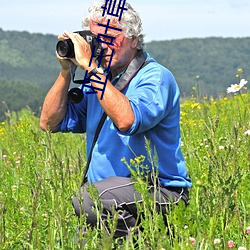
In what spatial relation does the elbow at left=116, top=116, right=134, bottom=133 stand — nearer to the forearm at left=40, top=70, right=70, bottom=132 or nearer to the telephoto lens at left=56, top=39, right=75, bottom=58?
the telephoto lens at left=56, top=39, right=75, bottom=58

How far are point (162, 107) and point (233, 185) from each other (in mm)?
917

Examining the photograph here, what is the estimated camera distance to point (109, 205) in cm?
339

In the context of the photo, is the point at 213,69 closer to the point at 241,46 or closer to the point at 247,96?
the point at 241,46

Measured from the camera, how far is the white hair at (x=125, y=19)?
3620 mm

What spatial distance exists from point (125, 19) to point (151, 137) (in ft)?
2.06

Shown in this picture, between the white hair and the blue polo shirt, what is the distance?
18 centimetres

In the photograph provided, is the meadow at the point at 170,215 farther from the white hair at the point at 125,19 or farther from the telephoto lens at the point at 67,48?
the white hair at the point at 125,19

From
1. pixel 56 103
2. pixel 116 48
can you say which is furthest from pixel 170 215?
pixel 56 103

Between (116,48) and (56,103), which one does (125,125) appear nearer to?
(116,48)

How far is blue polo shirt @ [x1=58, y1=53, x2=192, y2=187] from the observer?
11.3ft

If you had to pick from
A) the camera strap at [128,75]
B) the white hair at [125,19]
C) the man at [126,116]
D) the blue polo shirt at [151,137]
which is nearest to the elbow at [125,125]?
the man at [126,116]

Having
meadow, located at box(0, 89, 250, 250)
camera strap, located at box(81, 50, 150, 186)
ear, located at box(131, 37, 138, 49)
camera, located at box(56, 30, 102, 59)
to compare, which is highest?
ear, located at box(131, 37, 138, 49)

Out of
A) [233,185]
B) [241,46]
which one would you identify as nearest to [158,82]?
[233,185]
